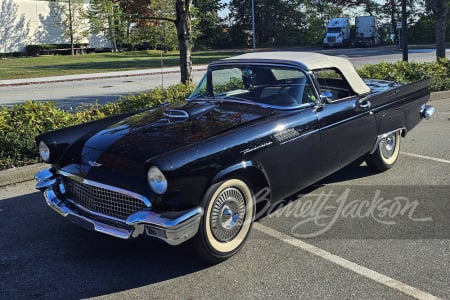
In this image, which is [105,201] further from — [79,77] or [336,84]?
[79,77]

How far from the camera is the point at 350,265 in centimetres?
370

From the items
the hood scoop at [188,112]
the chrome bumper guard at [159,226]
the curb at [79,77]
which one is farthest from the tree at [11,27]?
the chrome bumper guard at [159,226]

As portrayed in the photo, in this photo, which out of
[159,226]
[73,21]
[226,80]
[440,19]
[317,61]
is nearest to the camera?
Answer: [159,226]

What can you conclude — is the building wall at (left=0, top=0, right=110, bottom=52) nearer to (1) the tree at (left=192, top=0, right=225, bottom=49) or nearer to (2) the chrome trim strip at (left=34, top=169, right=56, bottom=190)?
(1) the tree at (left=192, top=0, right=225, bottom=49)

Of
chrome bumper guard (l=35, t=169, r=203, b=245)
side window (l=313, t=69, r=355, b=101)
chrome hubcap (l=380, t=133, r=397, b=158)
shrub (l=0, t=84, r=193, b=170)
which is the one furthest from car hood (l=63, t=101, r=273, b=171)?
chrome hubcap (l=380, t=133, r=397, b=158)

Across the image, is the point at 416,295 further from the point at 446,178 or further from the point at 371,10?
the point at 371,10

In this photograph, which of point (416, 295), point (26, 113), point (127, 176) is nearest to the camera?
point (416, 295)

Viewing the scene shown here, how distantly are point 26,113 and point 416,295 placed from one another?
5669 mm

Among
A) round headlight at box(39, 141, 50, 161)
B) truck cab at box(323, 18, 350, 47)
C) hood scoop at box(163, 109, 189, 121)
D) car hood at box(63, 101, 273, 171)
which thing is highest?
truck cab at box(323, 18, 350, 47)

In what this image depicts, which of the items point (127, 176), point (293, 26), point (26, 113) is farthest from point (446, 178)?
point (293, 26)

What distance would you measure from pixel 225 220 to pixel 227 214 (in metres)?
0.05

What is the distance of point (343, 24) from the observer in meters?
47.0

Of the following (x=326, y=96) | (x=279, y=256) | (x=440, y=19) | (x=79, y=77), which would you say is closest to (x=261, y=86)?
(x=326, y=96)

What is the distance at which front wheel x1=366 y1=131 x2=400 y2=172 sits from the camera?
5.89 meters
